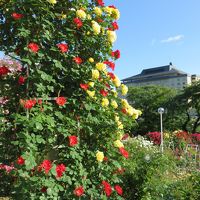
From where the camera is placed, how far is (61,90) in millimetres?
3891

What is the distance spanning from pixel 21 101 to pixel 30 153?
0.51 meters

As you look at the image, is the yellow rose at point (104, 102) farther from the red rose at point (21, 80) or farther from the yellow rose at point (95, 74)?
the red rose at point (21, 80)

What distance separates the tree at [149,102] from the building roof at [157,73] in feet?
232

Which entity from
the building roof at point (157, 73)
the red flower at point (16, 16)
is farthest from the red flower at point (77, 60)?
the building roof at point (157, 73)

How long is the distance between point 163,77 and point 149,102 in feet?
251

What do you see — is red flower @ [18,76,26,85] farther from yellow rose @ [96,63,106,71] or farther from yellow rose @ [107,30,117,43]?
yellow rose @ [107,30,117,43]

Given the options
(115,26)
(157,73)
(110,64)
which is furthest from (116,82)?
(157,73)

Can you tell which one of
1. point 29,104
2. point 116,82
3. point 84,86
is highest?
point 116,82

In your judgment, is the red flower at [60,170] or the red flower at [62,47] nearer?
the red flower at [60,170]

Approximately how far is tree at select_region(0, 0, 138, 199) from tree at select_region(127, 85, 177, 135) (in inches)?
1297

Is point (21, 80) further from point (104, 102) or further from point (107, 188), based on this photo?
point (107, 188)

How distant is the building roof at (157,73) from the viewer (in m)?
115

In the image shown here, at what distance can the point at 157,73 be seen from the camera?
120125mm

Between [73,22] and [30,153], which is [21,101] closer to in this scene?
[30,153]
